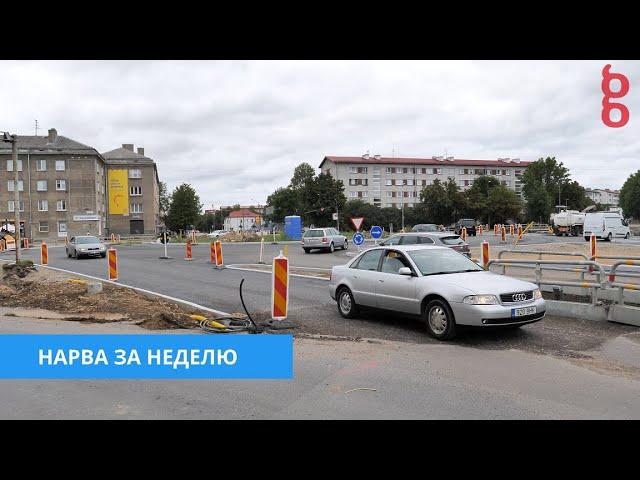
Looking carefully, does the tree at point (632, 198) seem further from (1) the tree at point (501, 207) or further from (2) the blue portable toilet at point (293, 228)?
(2) the blue portable toilet at point (293, 228)

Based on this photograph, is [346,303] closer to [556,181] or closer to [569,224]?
[569,224]

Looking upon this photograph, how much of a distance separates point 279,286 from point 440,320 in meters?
2.80

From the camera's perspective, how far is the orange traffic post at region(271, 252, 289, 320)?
9.08m

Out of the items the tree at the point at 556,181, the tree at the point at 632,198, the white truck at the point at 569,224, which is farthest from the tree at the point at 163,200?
the tree at the point at 632,198

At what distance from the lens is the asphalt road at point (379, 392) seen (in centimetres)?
491

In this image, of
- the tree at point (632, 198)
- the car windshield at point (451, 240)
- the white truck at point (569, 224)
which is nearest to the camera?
the car windshield at point (451, 240)

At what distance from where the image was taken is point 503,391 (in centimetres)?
552

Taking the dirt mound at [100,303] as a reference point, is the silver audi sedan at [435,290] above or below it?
above

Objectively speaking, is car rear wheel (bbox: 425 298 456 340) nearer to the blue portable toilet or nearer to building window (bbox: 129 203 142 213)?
the blue portable toilet

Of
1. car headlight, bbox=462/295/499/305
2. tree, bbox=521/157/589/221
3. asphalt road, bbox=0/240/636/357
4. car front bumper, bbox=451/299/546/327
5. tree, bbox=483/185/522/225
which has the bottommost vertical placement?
asphalt road, bbox=0/240/636/357

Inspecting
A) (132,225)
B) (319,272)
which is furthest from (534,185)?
(319,272)

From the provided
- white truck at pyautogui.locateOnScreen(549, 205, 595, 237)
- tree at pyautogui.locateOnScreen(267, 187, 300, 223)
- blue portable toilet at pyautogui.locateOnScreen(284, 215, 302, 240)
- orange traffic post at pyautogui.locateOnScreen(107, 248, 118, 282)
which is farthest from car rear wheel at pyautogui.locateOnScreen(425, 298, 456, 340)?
tree at pyautogui.locateOnScreen(267, 187, 300, 223)

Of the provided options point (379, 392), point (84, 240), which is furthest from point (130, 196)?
point (379, 392)

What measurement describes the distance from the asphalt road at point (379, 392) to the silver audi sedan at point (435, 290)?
83 centimetres
